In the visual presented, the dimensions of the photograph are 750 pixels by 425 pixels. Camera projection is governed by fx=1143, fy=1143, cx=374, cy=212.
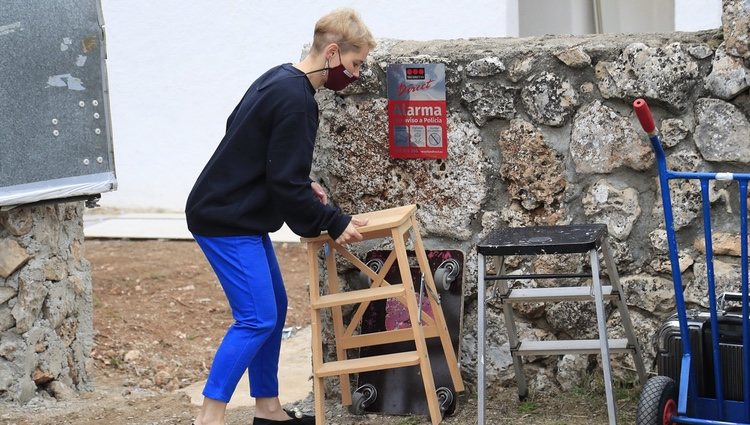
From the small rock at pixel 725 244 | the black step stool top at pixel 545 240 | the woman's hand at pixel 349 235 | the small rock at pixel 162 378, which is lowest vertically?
the small rock at pixel 162 378

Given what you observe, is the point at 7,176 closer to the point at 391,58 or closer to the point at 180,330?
the point at 391,58

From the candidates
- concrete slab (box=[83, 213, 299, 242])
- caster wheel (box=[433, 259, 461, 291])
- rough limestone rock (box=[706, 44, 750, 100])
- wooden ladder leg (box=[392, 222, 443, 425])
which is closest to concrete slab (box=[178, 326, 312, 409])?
caster wheel (box=[433, 259, 461, 291])

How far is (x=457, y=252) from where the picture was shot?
4352 mm

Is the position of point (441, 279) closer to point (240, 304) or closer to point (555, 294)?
point (555, 294)

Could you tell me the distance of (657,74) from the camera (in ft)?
13.3

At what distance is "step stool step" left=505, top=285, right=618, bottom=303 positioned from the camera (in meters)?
3.87

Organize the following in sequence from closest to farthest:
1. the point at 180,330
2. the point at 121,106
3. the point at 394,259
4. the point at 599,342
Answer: the point at 599,342 < the point at 394,259 < the point at 180,330 < the point at 121,106

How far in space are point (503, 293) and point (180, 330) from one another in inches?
118

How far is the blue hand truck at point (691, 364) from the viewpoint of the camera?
11.0 ft

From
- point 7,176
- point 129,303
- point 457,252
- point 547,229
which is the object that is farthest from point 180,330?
point 547,229

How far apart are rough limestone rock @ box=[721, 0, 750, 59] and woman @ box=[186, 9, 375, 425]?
123cm

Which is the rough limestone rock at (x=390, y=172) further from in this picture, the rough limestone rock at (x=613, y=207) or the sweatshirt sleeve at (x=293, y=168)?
→ the sweatshirt sleeve at (x=293, y=168)

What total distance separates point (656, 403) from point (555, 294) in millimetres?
611

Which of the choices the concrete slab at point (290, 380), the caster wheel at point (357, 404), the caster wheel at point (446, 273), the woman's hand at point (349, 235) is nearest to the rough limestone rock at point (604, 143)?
the caster wheel at point (446, 273)
